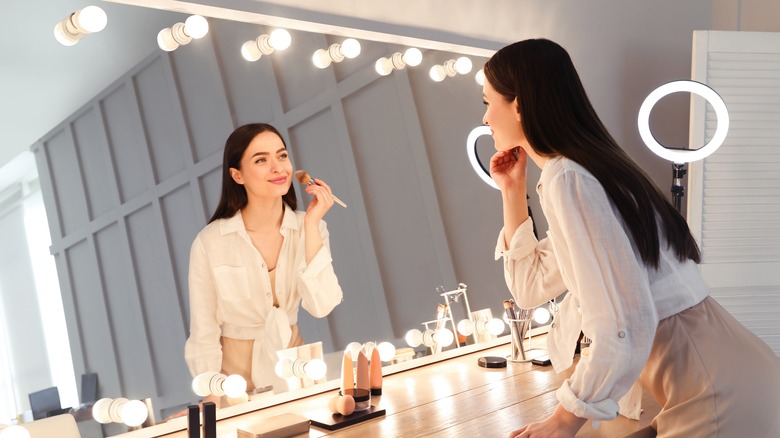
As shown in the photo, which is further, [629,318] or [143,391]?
[143,391]

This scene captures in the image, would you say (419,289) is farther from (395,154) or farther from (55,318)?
→ (55,318)

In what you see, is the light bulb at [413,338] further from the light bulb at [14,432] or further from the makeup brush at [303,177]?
the light bulb at [14,432]

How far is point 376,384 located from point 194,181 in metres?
0.64

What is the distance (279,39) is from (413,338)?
896 mm

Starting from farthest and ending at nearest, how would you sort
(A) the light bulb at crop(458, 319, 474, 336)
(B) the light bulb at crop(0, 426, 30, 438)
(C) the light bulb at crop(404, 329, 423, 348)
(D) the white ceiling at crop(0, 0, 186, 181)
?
1. (A) the light bulb at crop(458, 319, 474, 336)
2. (C) the light bulb at crop(404, 329, 423, 348)
3. (D) the white ceiling at crop(0, 0, 186, 181)
4. (B) the light bulb at crop(0, 426, 30, 438)

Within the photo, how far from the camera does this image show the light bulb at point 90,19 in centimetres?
146

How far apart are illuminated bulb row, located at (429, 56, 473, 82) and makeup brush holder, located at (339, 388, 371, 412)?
1.03 m

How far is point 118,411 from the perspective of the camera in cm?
148

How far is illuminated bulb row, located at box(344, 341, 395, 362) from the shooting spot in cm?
175

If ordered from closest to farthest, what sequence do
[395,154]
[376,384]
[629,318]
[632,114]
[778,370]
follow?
1. [629,318]
2. [778,370]
3. [376,384]
4. [395,154]
5. [632,114]

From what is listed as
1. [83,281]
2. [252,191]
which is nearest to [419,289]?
[252,191]

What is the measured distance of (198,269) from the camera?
63.4 inches

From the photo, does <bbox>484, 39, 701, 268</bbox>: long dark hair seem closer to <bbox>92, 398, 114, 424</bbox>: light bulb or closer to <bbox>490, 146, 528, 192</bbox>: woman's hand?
<bbox>490, 146, 528, 192</bbox>: woman's hand

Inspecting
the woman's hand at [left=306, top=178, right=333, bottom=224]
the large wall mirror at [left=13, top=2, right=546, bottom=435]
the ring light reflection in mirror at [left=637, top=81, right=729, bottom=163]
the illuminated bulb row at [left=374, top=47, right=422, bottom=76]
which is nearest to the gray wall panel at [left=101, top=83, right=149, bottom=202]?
the large wall mirror at [left=13, top=2, right=546, bottom=435]
